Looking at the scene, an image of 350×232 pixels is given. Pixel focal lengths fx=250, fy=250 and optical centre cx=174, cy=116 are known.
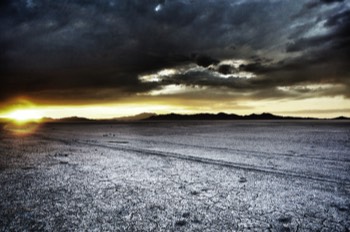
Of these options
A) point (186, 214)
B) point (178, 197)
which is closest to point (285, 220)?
point (186, 214)

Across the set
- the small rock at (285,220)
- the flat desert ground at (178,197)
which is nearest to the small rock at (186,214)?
the flat desert ground at (178,197)

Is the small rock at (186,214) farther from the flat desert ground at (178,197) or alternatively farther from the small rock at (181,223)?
the small rock at (181,223)

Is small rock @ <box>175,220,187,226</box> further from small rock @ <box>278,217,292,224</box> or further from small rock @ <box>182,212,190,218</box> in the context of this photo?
small rock @ <box>278,217,292,224</box>

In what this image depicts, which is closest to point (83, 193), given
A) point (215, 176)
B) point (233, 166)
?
point (215, 176)

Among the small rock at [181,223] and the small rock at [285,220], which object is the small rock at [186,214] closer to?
the small rock at [181,223]

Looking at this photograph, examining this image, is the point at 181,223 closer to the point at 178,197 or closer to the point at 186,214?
the point at 186,214

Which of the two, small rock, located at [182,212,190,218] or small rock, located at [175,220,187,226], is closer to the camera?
small rock, located at [175,220,187,226]

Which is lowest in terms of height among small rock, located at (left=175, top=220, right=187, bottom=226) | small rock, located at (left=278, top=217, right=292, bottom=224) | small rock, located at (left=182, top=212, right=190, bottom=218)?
small rock, located at (left=175, top=220, right=187, bottom=226)

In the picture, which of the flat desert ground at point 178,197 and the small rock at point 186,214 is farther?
the small rock at point 186,214

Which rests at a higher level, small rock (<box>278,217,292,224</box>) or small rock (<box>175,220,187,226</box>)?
small rock (<box>278,217,292,224</box>)

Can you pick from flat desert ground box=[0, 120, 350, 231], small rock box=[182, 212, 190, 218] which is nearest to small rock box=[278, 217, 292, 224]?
flat desert ground box=[0, 120, 350, 231]

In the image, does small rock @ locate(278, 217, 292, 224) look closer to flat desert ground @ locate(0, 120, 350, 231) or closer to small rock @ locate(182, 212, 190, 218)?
flat desert ground @ locate(0, 120, 350, 231)

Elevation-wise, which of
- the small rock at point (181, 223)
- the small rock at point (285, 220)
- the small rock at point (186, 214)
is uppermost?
the small rock at point (285, 220)

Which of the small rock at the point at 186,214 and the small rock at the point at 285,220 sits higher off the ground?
the small rock at the point at 285,220
